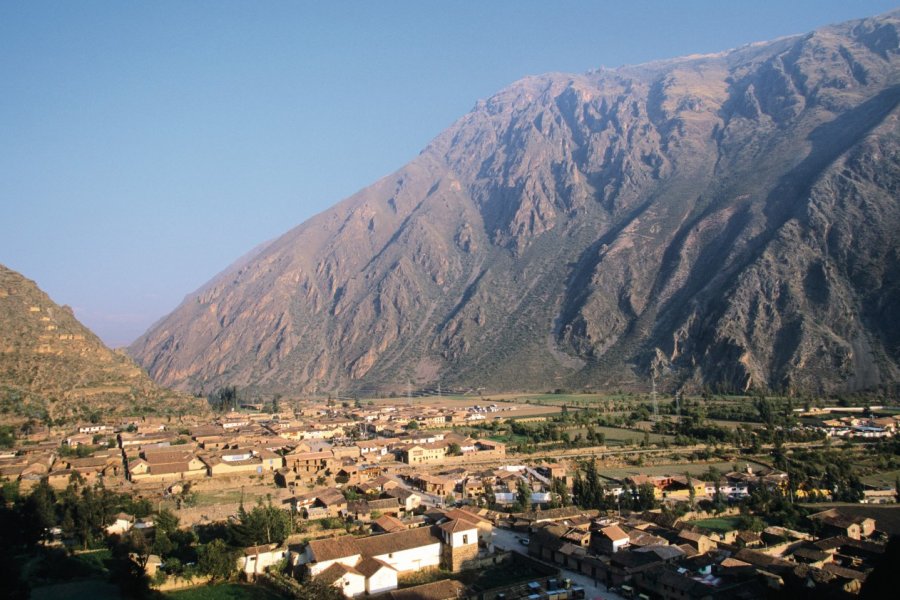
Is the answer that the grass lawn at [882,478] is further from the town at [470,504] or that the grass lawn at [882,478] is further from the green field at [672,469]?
the green field at [672,469]

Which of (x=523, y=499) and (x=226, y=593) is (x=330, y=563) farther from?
(x=523, y=499)

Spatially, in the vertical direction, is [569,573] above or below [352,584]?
below

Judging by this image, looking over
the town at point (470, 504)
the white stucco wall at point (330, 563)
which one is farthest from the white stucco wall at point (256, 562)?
the white stucco wall at point (330, 563)

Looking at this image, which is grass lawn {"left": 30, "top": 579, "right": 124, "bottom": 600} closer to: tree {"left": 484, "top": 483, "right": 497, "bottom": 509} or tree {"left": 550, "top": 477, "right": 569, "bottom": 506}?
tree {"left": 484, "top": 483, "right": 497, "bottom": 509}

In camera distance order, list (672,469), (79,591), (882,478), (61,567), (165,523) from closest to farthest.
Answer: (79,591) < (61,567) < (165,523) < (882,478) < (672,469)

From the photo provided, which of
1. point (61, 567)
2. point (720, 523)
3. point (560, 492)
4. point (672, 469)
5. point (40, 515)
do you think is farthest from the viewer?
point (672, 469)

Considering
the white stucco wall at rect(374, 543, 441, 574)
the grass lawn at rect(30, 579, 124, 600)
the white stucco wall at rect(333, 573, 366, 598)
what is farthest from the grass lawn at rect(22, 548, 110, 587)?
the white stucco wall at rect(374, 543, 441, 574)

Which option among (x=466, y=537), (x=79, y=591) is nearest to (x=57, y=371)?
(x=79, y=591)
